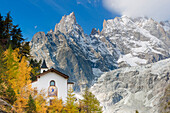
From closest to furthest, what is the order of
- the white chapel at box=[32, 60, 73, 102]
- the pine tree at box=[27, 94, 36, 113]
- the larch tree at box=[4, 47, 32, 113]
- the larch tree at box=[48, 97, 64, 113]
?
the pine tree at box=[27, 94, 36, 113] < the larch tree at box=[4, 47, 32, 113] < the larch tree at box=[48, 97, 64, 113] < the white chapel at box=[32, 60, 73, 102]

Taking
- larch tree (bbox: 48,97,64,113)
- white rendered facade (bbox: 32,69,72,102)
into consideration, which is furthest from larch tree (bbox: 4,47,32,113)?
larch tree (bbox: 48,97,64,113)

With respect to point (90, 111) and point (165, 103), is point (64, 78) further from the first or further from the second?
point (165, 103)

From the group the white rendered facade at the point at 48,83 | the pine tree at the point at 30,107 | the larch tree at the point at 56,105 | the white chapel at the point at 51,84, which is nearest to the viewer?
the pine tree at the point at 30,107

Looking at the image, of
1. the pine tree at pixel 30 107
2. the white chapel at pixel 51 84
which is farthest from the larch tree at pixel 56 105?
the pine tree at pixel 30 107

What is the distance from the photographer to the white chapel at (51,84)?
3284 centimetres

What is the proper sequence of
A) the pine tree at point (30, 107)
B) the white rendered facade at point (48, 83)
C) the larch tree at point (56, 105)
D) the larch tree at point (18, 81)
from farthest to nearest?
the white rendered facade at point (48, 83) → the larch tree at point (56, 105) → the larch tree at point (18, 81) → the pine tree at point (30, 107)

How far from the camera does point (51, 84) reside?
3359 cm

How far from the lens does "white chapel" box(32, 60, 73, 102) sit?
3284cm

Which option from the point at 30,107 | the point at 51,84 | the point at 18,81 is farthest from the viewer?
the point at 51,84

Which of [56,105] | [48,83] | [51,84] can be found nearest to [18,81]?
[56,105]

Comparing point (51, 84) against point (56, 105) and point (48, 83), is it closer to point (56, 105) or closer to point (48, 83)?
point (48, 83)

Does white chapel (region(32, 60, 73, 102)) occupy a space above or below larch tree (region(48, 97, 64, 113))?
above

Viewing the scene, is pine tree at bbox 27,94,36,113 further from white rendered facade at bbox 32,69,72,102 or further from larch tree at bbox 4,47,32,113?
white rendered facade at bbox 32,69,72,102

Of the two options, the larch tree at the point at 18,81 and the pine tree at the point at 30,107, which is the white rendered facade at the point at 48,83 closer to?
the larch tree at the point at 18,81
